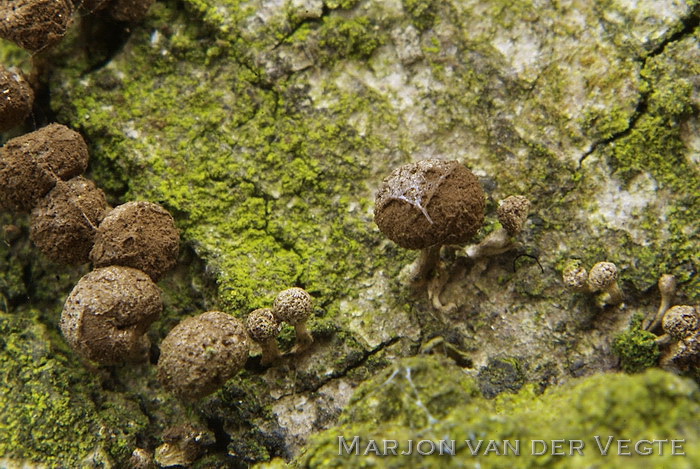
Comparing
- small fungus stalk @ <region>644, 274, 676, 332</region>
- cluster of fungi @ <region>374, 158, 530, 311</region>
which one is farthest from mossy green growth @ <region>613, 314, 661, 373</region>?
cluster of fungi @ <region>374, 158, 530, 311</region>

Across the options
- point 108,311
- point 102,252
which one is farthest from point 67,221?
point 108,311

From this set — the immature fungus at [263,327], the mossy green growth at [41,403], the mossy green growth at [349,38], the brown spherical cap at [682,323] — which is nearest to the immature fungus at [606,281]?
the brown spherical cap at [682,323]

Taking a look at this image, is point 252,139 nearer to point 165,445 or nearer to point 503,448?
point 165,445

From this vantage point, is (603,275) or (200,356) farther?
(603,275)

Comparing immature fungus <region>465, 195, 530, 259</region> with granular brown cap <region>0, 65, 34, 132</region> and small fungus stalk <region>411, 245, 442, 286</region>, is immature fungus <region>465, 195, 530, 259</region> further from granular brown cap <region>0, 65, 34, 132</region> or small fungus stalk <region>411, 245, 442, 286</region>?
granular brown cap <region>0, 65, 34, 132</region>

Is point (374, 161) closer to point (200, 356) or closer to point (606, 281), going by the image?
point (606, 281)

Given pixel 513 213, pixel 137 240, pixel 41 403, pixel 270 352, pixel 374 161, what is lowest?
pixel 41 403

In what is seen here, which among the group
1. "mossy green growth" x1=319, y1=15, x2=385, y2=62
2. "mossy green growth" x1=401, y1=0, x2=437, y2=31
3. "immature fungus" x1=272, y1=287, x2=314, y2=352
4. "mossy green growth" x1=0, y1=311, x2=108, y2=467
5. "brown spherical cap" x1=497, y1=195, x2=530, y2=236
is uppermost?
"mossy green growth" x1=401, y1=0, x2=437, y2=31

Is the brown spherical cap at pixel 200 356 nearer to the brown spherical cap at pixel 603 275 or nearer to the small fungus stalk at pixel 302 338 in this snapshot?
the small fungus stalk at pixel 302 338
